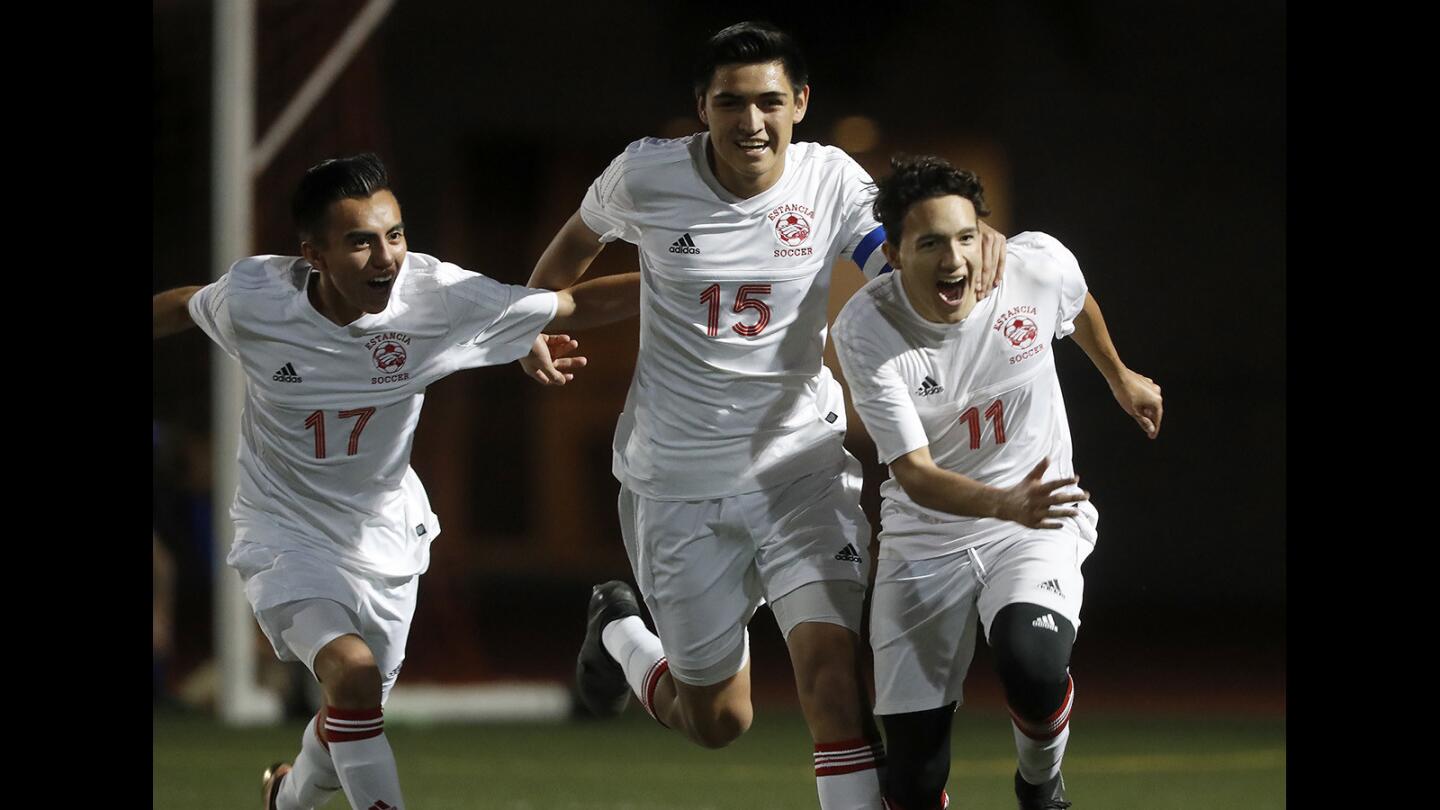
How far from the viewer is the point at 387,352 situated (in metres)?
4.80

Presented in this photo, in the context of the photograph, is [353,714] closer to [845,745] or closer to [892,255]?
[845,745]

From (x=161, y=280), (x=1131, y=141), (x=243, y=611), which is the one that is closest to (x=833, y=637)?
(x=243, y=611)

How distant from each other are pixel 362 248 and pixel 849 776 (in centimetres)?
184

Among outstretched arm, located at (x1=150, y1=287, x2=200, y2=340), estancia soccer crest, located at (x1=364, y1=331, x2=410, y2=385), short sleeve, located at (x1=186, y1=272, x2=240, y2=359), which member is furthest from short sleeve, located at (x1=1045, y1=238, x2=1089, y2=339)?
outstretched arm, located at (x1=150, y1=287, x2=200, y2=340)

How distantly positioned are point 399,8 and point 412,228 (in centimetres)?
168

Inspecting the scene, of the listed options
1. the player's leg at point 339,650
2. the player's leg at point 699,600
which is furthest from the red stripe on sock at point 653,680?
the player's leg at point 339,650

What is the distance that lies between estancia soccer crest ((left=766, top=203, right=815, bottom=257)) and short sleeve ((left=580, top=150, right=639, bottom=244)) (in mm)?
406

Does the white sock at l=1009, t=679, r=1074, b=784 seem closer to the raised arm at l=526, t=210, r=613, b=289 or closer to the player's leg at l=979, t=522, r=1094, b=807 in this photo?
the player's leg at l=979, t=522, r=1094, b=807

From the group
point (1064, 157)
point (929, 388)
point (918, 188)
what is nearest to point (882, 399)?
point (929, 388)

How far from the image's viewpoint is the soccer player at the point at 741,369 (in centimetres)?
458

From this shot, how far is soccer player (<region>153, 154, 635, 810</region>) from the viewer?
4688mm

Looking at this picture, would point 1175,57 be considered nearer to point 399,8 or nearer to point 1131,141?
point 1131,141

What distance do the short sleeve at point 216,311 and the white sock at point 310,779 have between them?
1066mm

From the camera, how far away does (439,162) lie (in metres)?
14.1
